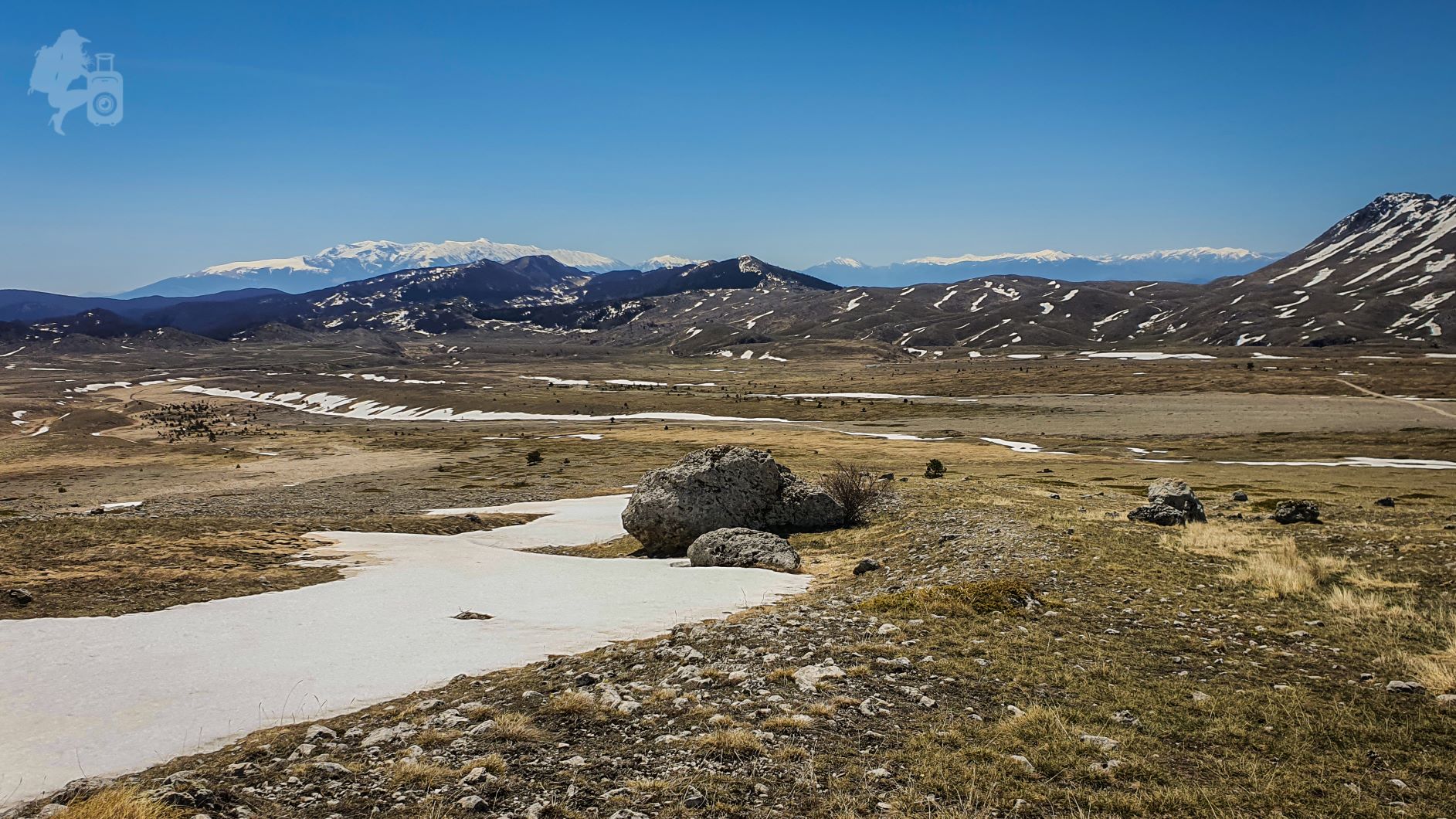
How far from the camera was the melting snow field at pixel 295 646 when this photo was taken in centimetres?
1177

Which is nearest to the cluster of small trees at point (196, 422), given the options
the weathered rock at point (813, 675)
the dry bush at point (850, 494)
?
the dry bush at point (850, 494)

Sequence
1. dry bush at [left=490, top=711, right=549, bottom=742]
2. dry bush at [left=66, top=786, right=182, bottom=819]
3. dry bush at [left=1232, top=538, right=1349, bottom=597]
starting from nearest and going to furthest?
dry bush at [left=66, top=786, right=182, bottom=819]
dry bush at [left=490, top=711, right=549, bottom=742]
dry bush at [left=1232, top=538, right=1349, bottom=597]

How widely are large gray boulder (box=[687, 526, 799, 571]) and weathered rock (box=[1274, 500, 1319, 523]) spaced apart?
2040 centimetres

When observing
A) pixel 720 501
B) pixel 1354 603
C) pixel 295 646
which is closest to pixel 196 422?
pixel 720 501

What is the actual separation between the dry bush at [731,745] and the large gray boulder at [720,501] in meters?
21.6

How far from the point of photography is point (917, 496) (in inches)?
1511

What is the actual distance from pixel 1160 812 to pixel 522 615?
16.2m

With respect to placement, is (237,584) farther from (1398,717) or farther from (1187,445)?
(1187,445)

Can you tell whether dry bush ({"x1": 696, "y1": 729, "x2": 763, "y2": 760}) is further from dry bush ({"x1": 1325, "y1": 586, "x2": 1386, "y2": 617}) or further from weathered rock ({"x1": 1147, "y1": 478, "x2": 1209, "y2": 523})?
weathered rock ({"x1": 1147, "y1": 478, "x2": 1209, "y2": 523})

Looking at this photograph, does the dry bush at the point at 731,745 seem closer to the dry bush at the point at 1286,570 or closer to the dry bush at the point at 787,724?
the dry bush at the point at 787,724

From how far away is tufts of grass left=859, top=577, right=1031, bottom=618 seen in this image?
16688 millimetres

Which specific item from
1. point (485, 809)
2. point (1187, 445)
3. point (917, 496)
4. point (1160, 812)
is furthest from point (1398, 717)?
point (1187, 445)

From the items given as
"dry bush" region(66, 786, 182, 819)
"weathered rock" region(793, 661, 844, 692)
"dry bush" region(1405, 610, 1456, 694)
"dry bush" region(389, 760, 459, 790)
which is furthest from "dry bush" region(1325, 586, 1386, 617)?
"dry bush" region(66, 786, 182, 819)

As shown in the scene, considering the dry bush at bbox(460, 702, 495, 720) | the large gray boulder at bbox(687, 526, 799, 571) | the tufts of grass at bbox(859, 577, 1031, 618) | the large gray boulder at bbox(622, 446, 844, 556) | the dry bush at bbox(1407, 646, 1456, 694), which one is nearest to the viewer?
the dry bush at bbox(1407, 646, 1456, 694)
